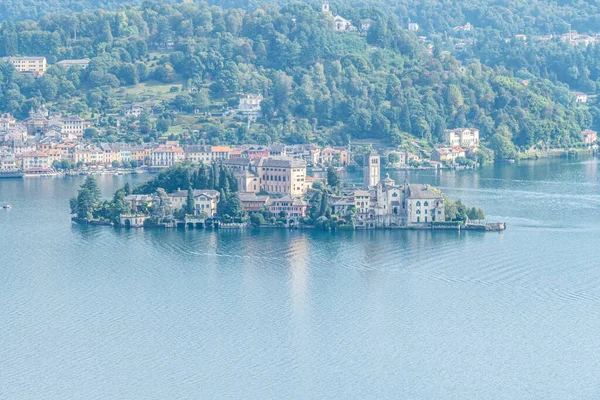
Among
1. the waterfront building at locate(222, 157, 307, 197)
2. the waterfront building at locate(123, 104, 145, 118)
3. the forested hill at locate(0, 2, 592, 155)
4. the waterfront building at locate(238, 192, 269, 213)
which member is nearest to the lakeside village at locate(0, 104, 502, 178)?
the forested hill at locate(0, 2, 592, 155)

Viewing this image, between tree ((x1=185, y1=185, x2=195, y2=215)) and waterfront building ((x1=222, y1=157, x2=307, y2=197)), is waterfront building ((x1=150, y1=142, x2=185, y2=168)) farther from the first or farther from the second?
tree ((x1=185, y1=185, x2=195, y2=215))

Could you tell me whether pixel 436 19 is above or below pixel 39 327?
above

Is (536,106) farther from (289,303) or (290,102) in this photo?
(289,303)

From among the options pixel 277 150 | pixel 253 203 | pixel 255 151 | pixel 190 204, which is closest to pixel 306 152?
pixel 277 150

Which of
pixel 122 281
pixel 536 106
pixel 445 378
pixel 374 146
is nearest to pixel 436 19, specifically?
pixel 536 106

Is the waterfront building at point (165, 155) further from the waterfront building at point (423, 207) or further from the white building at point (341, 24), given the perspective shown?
the waterfront building at point (423, 207)
